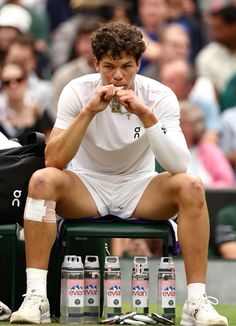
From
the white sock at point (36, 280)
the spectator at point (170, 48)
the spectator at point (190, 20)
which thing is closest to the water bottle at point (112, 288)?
the white sock at point (36, 280)

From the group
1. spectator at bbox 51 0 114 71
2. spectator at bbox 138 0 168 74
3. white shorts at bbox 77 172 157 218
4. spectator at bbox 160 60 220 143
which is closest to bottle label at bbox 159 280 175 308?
white shorts at bbox 77 172 157 218

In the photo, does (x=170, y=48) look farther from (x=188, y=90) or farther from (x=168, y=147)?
(x=168, y=147)

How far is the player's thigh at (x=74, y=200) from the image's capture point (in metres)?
7.34

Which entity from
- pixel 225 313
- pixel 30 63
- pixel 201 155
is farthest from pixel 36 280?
pixel 30 63

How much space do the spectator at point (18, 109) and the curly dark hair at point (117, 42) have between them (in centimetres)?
481

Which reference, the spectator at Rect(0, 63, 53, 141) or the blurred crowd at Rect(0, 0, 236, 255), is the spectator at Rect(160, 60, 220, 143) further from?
the spectator at Rect(0, 63, 53, 141)

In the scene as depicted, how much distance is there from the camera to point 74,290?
717 centimetres

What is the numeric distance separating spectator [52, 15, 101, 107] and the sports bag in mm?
5210

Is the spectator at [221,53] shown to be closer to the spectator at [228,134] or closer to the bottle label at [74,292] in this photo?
the spectator at [228,134]

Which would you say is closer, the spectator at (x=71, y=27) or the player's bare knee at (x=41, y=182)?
the player's bare knee at (x=41, y=182)

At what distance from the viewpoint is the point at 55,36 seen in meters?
14.8

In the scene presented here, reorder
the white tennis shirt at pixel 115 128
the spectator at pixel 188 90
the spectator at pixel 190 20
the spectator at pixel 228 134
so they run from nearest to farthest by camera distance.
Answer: the white tennis shirt at pixel 115 128 → the spectator at pixel 228 134 → the spectator at pixel 188 90 → the spectator at pixel 190 20

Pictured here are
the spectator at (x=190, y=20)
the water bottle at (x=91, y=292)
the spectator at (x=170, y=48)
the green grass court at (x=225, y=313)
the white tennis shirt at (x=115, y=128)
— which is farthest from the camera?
the spectator at (x=190, y=20)

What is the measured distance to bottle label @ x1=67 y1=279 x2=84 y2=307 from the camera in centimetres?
717
